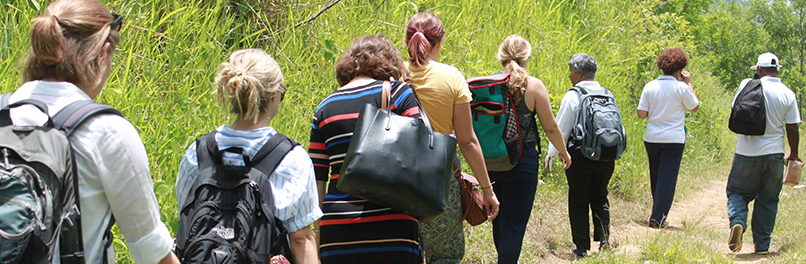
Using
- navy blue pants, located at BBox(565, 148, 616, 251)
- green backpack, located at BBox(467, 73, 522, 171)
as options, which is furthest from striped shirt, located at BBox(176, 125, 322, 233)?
navy blue pants, located at BBox(565, 148, 616, 251)

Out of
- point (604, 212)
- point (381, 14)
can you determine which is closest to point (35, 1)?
point (381, 14)

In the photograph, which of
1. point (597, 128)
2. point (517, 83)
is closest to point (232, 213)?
point (517, 83)

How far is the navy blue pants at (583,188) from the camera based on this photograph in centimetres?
540

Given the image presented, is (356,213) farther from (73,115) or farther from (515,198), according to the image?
(515,198)

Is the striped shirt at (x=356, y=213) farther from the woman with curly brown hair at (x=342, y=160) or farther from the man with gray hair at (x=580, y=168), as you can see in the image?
the man with gray hair at (x=580, y=168)

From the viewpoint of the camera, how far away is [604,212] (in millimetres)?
5605

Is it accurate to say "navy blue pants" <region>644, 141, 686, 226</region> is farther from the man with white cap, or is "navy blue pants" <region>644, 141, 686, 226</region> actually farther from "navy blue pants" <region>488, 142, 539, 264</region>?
"navy blue pants" <region>488, 142, 539, 264</region>

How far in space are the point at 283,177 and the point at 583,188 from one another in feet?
12.3

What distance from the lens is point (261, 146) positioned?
2.19 meters

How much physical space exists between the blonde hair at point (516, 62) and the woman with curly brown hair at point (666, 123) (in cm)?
278

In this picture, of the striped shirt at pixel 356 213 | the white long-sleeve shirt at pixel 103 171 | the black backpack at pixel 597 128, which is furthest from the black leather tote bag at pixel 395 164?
the black backpack at pixel 597 128

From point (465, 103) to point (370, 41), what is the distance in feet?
1.98

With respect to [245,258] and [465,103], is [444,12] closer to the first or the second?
[465,103]

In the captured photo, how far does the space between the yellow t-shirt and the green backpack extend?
964mm
